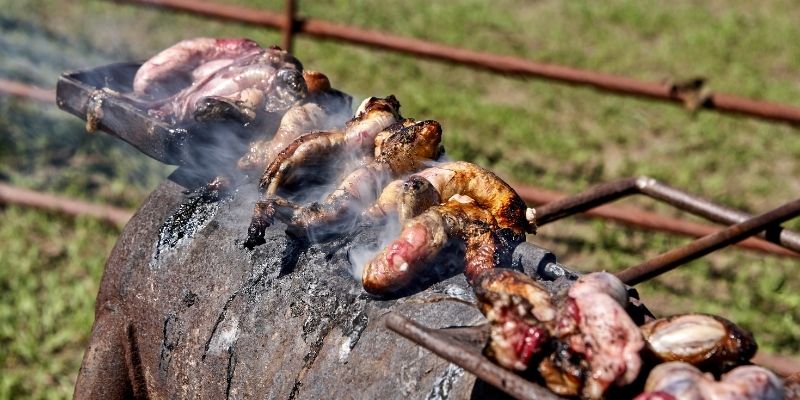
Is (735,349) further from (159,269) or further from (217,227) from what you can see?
(159,269)

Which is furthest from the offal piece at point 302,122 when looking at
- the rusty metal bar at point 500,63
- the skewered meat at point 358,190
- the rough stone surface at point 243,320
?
the rusty metal bar at point 500,63

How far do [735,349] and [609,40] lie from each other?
27.4 ft

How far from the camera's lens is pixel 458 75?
28.6 feet

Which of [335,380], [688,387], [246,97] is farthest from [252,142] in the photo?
[688,387]

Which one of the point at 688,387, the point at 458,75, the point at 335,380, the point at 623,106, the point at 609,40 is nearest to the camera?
the point at 688,387

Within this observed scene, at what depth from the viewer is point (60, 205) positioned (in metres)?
5.11

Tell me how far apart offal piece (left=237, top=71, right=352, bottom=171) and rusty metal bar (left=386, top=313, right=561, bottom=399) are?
984 mm

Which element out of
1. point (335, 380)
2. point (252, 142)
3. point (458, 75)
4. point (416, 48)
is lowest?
point (458, 75)

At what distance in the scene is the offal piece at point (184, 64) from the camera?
271 centimetres

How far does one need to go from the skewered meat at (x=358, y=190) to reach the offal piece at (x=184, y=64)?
73 centimetres

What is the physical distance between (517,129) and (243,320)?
5.56 m

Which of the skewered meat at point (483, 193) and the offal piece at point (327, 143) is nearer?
the skewered meat at point (483, 193)

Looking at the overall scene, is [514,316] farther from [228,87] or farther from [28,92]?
[28,92]

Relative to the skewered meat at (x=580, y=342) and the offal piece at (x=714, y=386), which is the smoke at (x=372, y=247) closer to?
the skewered meat at (x=580, y=342)
